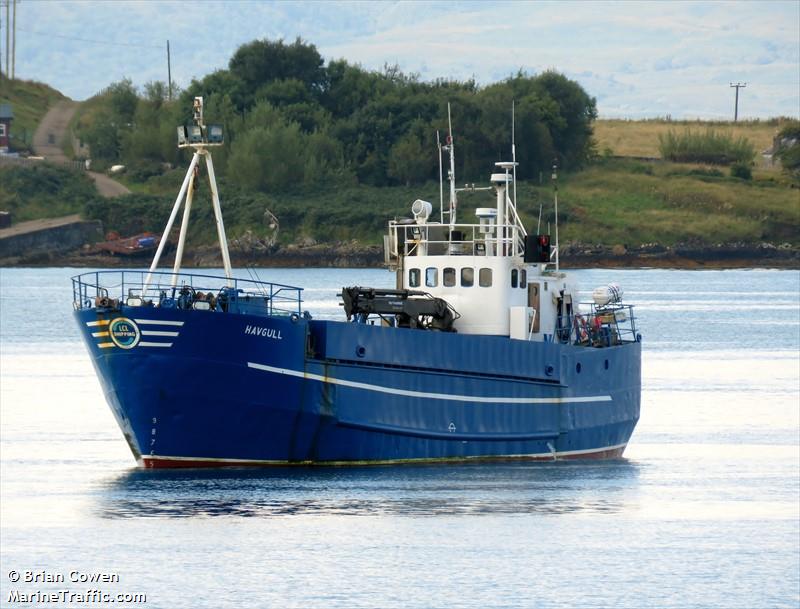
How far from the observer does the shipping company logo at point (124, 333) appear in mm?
35219

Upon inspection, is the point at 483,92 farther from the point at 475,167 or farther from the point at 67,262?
the point at 67,262

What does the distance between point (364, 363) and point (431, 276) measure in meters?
4.12

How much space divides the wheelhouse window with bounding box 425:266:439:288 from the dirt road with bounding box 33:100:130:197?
342ft

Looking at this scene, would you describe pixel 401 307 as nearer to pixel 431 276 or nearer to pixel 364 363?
pixel 431 276

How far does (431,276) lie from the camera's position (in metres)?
39.5

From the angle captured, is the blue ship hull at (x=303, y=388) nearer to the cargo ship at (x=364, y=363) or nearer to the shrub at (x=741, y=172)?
the cargo ship at (x=364, y=363)

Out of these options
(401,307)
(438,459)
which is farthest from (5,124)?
(438,459)

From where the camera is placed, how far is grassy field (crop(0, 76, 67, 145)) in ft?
568

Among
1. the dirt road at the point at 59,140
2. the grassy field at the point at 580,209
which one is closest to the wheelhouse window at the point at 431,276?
the grassy field at the point at 580,209

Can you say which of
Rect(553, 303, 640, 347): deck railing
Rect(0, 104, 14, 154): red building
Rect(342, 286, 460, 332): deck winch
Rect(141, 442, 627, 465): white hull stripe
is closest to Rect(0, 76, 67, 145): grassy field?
Rect(0, 104, 14, 154): red building

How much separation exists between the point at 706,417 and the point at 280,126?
10035 cm

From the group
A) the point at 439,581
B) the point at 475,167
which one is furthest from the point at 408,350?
the point at 475,167

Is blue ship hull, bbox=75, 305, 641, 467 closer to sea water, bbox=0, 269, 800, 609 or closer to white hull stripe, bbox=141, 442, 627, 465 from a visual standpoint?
white hull stripe, bbox=141, 442, 627, 465

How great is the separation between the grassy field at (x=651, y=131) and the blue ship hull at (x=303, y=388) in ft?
424
